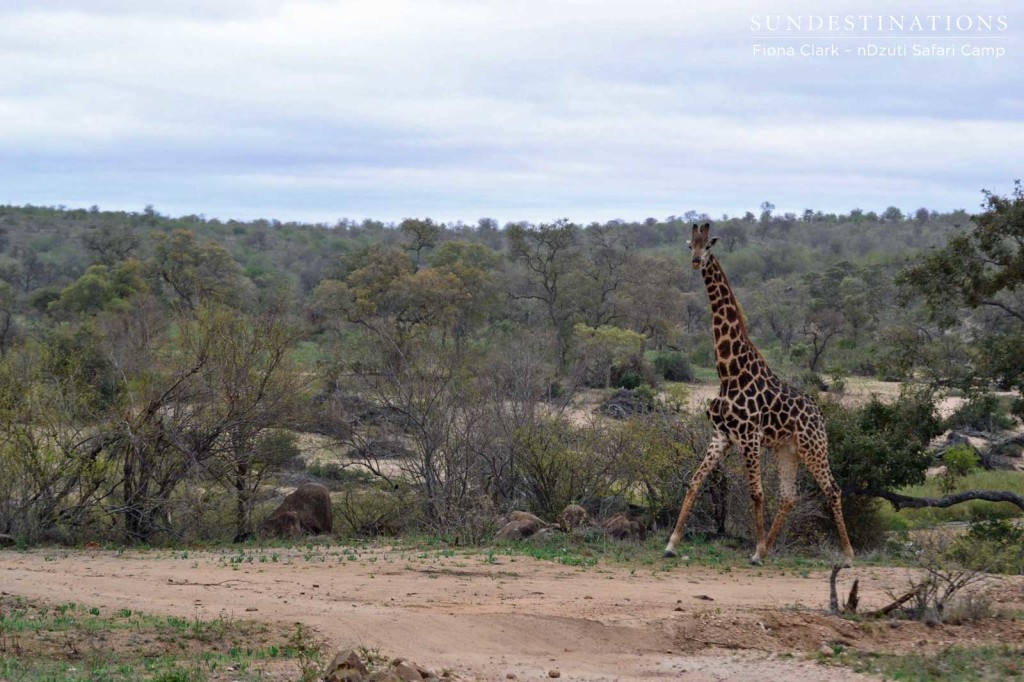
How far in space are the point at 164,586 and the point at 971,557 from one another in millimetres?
7962

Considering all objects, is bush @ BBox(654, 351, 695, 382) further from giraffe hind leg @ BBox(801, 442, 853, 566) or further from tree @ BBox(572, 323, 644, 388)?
giraffe hind leg @ BBox(801, 442, 853, 566)

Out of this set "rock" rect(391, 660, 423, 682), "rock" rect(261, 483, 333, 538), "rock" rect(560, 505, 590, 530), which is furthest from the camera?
"rock" rect(261, 483, 333, 538)

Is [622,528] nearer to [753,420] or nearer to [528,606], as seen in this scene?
[753,420]

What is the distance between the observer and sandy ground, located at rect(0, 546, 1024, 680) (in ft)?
29.1

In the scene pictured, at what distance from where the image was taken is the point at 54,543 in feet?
48.0

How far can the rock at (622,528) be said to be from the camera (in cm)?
1493

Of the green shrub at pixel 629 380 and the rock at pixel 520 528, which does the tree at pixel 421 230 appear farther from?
the rock at pixel 520 528

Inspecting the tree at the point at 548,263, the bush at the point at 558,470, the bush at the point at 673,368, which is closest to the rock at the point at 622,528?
the bush at the point at 558,470

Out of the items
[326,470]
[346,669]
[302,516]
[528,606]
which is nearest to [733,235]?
[326,470]

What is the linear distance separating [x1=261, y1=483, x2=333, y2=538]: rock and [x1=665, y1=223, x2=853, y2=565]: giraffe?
5.50 m

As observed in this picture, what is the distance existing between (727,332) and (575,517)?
11.1ft

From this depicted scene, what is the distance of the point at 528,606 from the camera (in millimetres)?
10281

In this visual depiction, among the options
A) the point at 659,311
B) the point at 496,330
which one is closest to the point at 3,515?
the point at 496,330

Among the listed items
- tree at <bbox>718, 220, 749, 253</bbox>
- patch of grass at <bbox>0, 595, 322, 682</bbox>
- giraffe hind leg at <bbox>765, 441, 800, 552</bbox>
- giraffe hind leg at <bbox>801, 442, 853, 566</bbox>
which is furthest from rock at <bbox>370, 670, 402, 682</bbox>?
tree at <bbox>718, 220, 749, 253</bbox>
